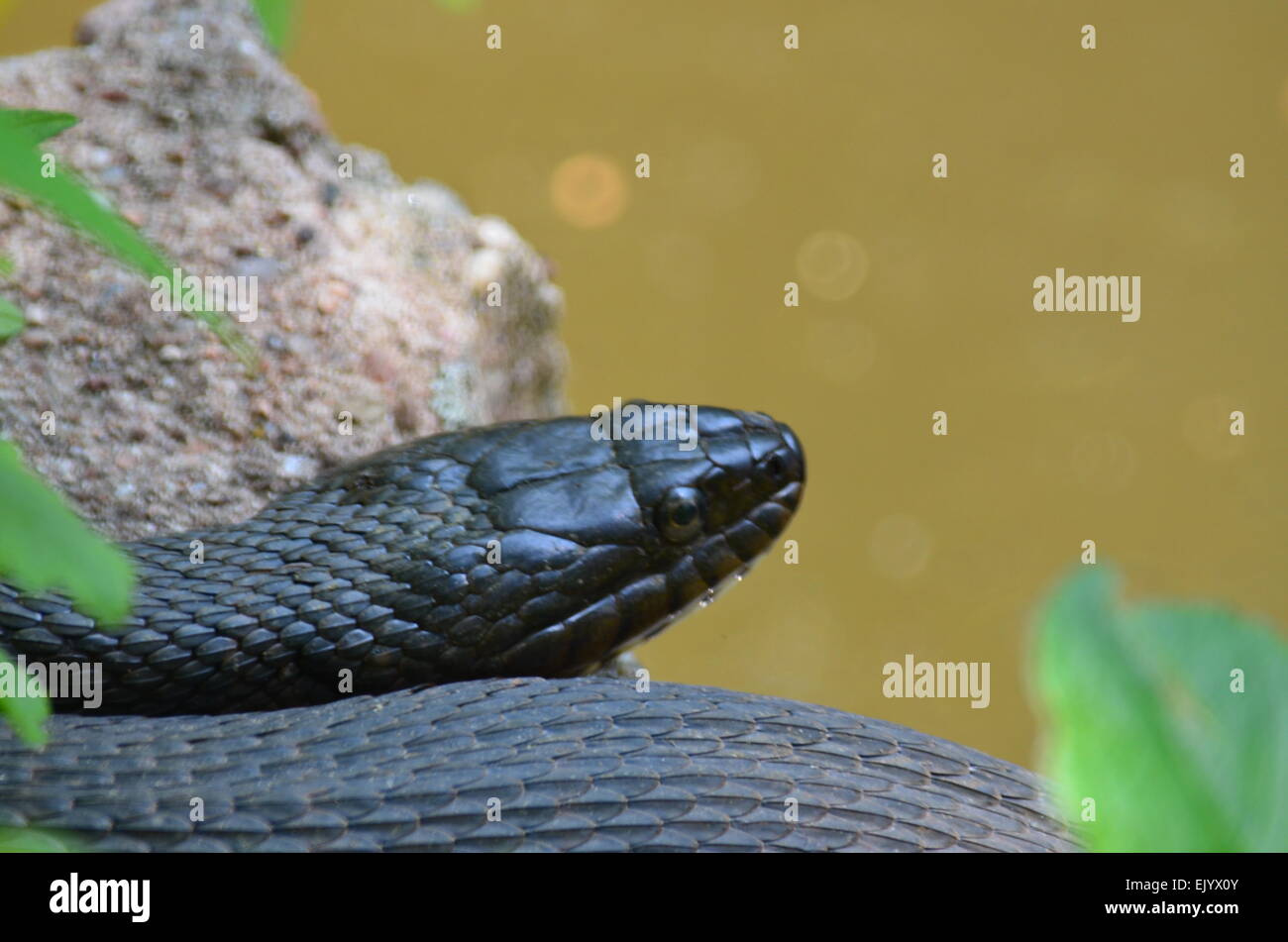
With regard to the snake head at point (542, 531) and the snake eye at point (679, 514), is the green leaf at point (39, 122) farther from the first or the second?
the snake eye at point (679, 514)

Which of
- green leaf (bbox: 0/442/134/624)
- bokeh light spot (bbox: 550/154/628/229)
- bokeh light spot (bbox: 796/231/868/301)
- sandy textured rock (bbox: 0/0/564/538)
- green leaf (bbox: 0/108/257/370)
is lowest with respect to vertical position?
green leaf (bbox: 0/442/134/624)

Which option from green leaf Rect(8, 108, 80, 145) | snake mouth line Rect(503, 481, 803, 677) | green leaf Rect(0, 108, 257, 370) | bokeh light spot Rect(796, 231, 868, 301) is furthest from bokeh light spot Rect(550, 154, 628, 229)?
green leaf Rect(0, 108, 257, 370)

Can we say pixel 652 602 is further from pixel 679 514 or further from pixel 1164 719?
pixel 1164 719

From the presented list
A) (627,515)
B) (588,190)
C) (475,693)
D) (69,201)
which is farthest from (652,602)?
(588,190)

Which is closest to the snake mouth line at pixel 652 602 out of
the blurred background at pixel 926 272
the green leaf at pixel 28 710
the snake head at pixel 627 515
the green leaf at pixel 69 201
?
the snake head at pixel 627 515

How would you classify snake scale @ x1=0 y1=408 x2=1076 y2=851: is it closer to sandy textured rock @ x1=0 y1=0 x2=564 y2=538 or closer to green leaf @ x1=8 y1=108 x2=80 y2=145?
sandy textured rock @ x1=0 y1=0 x2=564 y2=538
